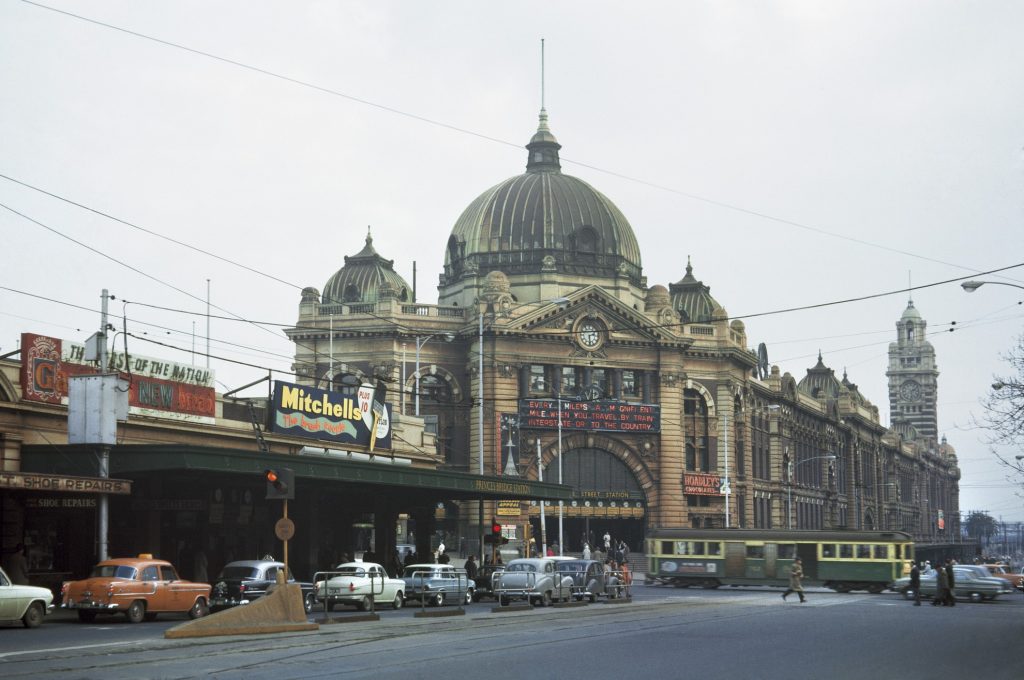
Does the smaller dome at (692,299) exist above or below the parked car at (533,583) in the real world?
above

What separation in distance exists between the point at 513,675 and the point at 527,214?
79166 millimetres

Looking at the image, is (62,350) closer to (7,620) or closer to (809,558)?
(7,620)

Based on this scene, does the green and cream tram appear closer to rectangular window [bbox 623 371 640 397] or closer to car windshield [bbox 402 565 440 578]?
car windshield [bbox 402 565 440 578]

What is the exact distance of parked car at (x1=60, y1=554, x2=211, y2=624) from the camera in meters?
32.1

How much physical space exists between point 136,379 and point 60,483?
29.8ft

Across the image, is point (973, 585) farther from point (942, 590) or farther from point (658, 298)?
point (658, 298)

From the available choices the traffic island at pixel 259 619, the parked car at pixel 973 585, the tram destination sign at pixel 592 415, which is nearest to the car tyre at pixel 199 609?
the traffic island at pixel 259 619

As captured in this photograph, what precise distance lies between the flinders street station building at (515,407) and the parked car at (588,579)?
21.2ft

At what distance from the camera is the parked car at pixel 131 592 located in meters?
32.1

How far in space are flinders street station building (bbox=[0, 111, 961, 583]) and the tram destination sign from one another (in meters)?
0.13

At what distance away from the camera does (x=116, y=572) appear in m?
32.8

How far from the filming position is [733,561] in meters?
64.9

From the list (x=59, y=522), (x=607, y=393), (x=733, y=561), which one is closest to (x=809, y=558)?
(x=733, y=561)

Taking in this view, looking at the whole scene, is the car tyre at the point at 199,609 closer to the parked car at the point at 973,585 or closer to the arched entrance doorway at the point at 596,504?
the parked car at the point at 973,585
